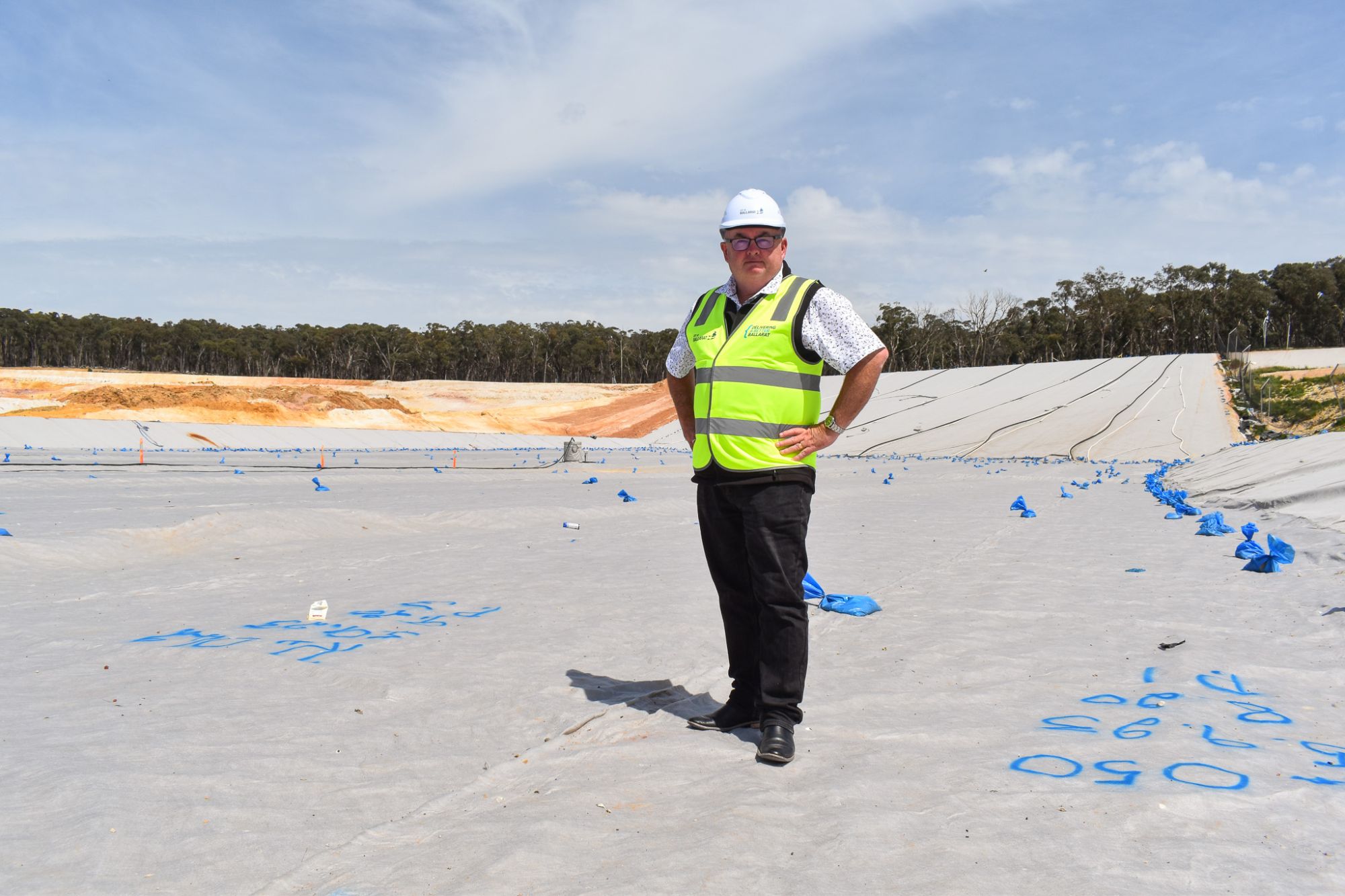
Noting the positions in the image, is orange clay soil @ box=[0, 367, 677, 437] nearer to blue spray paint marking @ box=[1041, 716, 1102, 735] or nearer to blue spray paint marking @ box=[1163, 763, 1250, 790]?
blue spray paint marking @ box=[1041, 716, 1102, 735]

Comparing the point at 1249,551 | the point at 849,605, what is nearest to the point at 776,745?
the point at 849,605

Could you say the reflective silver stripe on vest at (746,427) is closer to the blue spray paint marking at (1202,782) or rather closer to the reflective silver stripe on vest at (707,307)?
the reflective silver stripe on vest at (707,307)

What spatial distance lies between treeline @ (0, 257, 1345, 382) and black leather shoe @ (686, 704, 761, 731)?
302 feet

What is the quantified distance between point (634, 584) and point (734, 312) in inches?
157

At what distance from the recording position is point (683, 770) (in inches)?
127

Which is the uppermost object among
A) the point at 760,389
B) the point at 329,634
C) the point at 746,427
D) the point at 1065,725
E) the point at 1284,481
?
the point at 760,389

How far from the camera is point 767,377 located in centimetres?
349

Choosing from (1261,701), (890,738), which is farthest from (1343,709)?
(890,738)

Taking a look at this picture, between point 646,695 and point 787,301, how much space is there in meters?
1.97

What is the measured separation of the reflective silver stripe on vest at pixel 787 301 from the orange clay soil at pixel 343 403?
1654 inches

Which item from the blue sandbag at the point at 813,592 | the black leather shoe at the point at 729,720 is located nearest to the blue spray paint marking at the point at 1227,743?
the black leather shoe at the point at 729,720

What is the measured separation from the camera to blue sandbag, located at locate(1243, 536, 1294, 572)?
7148 mm

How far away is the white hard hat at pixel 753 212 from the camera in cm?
360

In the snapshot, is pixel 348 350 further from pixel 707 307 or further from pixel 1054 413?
pixel 707 307
